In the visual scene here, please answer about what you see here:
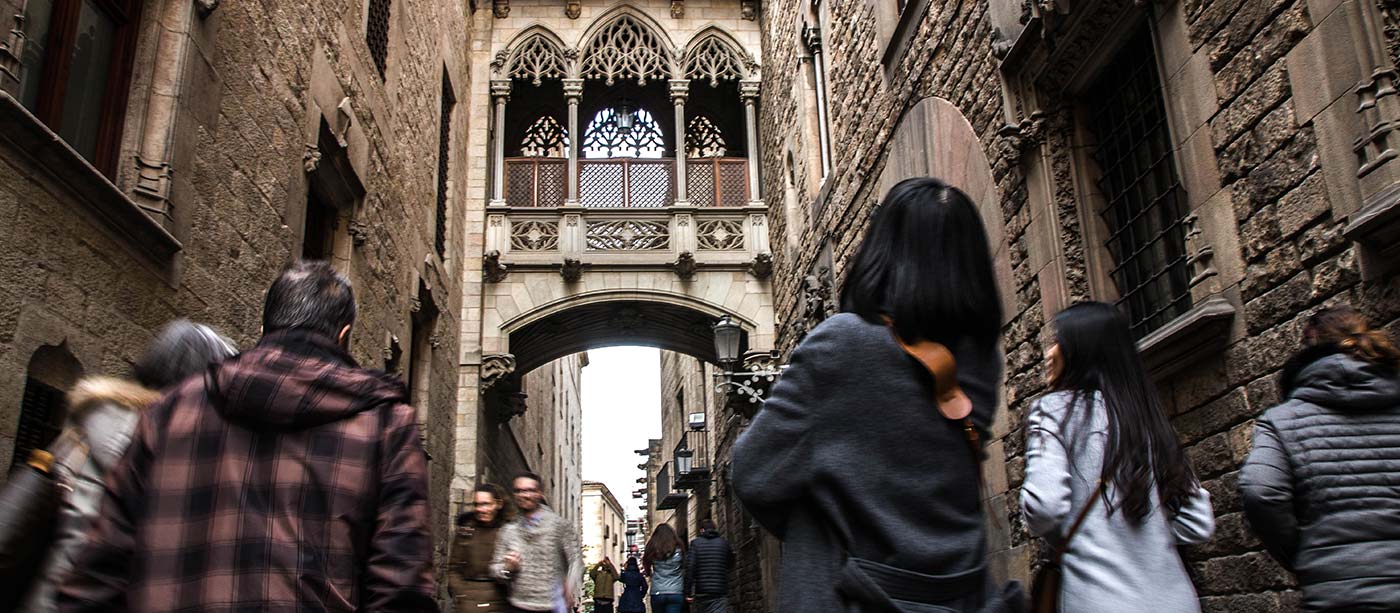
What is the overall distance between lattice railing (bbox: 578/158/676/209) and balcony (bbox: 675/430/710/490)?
6.34m

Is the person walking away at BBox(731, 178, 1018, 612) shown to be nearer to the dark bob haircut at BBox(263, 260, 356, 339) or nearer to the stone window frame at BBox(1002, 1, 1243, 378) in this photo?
the dark bob haircut at BBox(263, 260, 356, 339)

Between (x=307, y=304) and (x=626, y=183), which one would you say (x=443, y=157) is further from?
(x=307, y=304)

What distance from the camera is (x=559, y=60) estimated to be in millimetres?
18422

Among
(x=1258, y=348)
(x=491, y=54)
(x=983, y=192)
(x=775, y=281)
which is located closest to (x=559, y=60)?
(x=491, y=54)

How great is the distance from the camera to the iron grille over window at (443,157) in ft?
48.8

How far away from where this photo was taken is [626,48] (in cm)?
1856

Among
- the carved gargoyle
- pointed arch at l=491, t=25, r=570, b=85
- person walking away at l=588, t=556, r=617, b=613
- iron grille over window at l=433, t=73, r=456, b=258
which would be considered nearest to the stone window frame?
iron grille over window at l=433, t=73, r=456, b=258

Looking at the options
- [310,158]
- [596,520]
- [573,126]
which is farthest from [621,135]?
[596,520]

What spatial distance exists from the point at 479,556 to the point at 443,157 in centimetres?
1002

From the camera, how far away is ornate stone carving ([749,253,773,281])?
17078 millimetres

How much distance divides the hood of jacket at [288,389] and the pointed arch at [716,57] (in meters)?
16.4

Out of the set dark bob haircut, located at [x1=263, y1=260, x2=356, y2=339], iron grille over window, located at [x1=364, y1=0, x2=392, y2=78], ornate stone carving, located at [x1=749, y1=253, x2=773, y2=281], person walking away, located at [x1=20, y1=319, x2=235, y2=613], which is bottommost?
person walking away, located at [x1=20, y1=319, x2=235, y2=613]

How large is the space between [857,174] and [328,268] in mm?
8952

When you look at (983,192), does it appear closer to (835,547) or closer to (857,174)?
(857,174)
